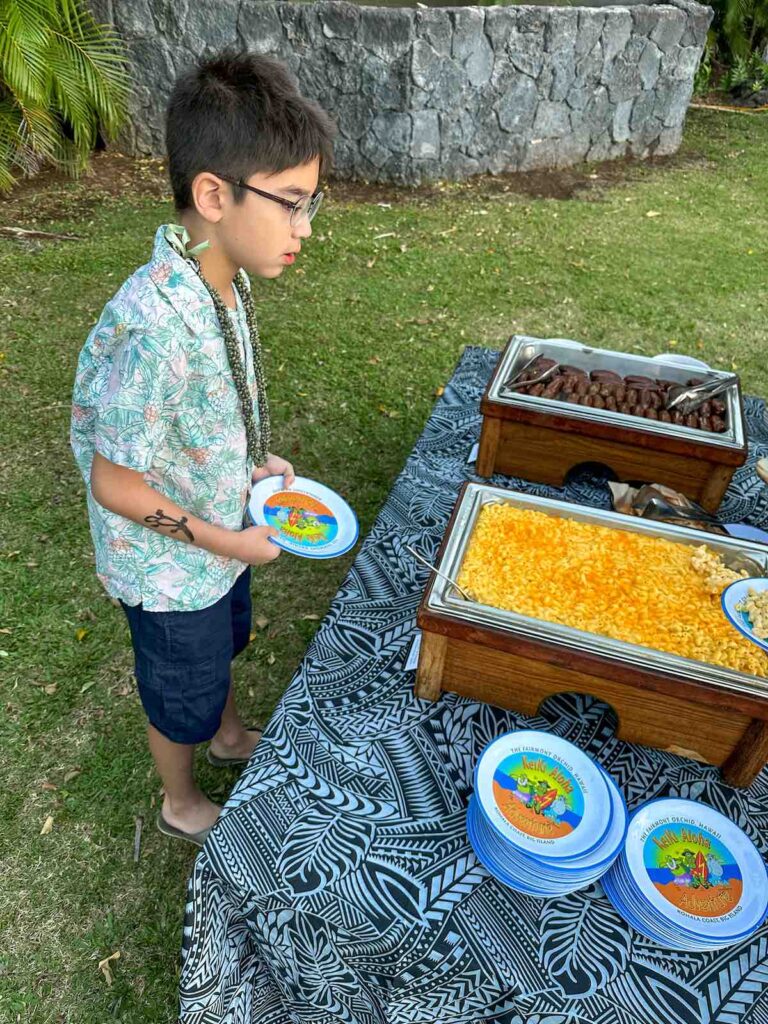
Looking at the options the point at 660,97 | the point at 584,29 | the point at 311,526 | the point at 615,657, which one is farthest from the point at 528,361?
the point at 660,97

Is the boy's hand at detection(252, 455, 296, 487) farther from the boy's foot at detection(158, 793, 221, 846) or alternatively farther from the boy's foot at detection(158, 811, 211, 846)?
the boy's foot at detection(158, 811, 211, 846)

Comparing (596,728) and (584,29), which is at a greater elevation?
(584,29)

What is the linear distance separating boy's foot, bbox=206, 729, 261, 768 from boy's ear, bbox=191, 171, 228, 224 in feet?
6.31

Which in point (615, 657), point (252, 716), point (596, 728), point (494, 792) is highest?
point (615, 657)

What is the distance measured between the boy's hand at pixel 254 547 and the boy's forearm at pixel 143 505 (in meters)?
0.07

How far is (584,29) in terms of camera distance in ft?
25.8

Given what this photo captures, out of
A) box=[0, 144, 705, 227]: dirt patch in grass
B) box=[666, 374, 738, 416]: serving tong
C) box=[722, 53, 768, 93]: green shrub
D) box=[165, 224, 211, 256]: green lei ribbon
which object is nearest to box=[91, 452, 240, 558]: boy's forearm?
box=[165, 224, 211, 256]: green lei ribbon

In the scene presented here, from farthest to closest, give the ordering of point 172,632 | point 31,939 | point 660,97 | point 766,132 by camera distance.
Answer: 1. point 766,132
2. point 660,97
3. point 31,939
4. point 172,632

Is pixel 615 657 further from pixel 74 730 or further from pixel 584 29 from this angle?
pixel 584 29

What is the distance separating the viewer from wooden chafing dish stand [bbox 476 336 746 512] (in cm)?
254

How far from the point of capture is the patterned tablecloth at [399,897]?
145cm

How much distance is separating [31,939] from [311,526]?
162 centimetres

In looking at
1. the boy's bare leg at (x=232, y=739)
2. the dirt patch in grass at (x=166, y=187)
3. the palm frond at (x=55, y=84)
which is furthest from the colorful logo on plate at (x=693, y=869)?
the palm frond at (x=55, y=84)

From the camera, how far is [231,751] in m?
2.74
